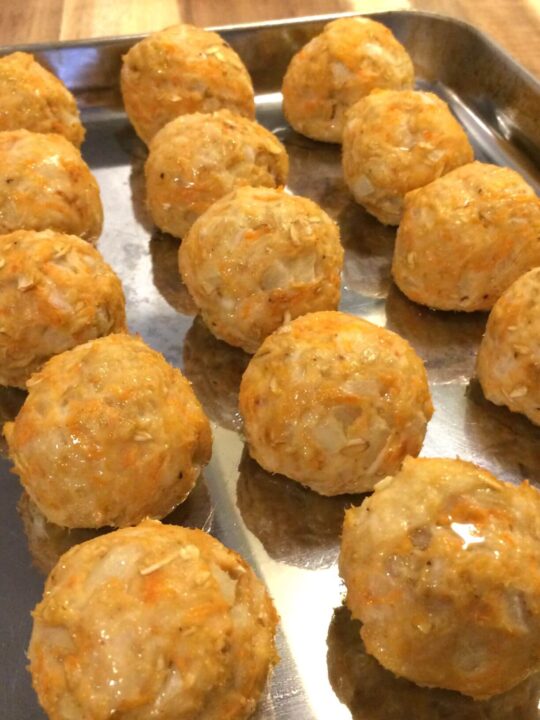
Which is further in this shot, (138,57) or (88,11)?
(88,11)

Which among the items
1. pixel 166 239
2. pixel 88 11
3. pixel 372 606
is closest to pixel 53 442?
pixel 372 606

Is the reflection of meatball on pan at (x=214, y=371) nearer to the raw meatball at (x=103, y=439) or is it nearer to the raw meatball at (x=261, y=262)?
the raw meatball at (x=261, y=262)

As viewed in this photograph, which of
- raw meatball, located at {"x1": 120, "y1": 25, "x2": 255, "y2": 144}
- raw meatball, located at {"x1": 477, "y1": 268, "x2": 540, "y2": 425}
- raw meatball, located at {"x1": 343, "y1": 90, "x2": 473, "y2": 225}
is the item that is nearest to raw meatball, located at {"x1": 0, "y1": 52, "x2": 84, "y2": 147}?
raw meatball, located at {"x1": 120, "y1": 25, "x2": 255, "y2": 144}

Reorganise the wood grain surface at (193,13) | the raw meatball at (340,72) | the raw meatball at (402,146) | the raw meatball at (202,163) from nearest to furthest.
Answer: the raw meatball at (202,163)
the raw meatball at (402,146)
the raw meatball at (340,72)
the wood grain surface at (193,13)

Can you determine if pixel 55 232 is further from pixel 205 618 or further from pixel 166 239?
pixel 205 618

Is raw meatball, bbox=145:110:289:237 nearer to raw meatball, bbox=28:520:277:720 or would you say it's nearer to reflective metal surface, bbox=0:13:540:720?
reflective metal surface, bbox=0:13:540:720

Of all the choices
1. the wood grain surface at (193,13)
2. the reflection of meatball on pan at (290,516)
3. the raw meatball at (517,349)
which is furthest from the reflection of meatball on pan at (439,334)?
the wood grain surface at (193,13)

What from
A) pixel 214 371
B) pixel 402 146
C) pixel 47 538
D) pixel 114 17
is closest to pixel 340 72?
pixel 402 146

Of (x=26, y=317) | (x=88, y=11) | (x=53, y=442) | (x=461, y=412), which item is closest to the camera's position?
(x=53, y=442)
